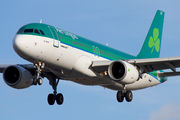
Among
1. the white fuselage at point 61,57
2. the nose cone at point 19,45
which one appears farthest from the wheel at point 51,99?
the nose cone at point 19,45

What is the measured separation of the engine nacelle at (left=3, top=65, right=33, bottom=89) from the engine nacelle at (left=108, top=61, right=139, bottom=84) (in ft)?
26.3

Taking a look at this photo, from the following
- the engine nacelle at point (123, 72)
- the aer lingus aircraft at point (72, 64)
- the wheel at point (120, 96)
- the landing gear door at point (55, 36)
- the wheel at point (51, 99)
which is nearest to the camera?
the aer lingus aircraft at point (72, 64)

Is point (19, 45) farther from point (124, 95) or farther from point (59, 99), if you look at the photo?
point (124, 95)

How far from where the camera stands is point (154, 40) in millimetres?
43250

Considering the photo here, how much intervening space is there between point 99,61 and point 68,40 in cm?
347

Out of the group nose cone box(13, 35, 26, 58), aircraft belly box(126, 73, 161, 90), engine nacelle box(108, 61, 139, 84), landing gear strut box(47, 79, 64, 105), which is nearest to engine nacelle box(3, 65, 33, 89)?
landing gear strut box(47, 79, 64, 105)

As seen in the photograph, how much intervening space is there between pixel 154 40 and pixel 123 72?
13274 millimetres

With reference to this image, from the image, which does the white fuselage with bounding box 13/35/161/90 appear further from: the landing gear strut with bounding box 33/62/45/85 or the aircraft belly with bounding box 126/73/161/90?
the aircraft belly with bounding box 126/73/161/90

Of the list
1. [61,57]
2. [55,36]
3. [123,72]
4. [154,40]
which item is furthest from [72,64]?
[154,40]

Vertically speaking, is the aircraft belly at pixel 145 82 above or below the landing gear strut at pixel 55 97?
above

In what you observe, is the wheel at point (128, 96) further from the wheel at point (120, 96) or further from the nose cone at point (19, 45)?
the nose cone at point (19, 45)

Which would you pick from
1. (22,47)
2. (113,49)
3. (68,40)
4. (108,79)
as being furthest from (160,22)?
(22,47)

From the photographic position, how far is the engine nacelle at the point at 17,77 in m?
33.9

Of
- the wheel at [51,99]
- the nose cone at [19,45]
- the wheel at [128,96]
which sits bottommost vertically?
the wheel at [51,99]
